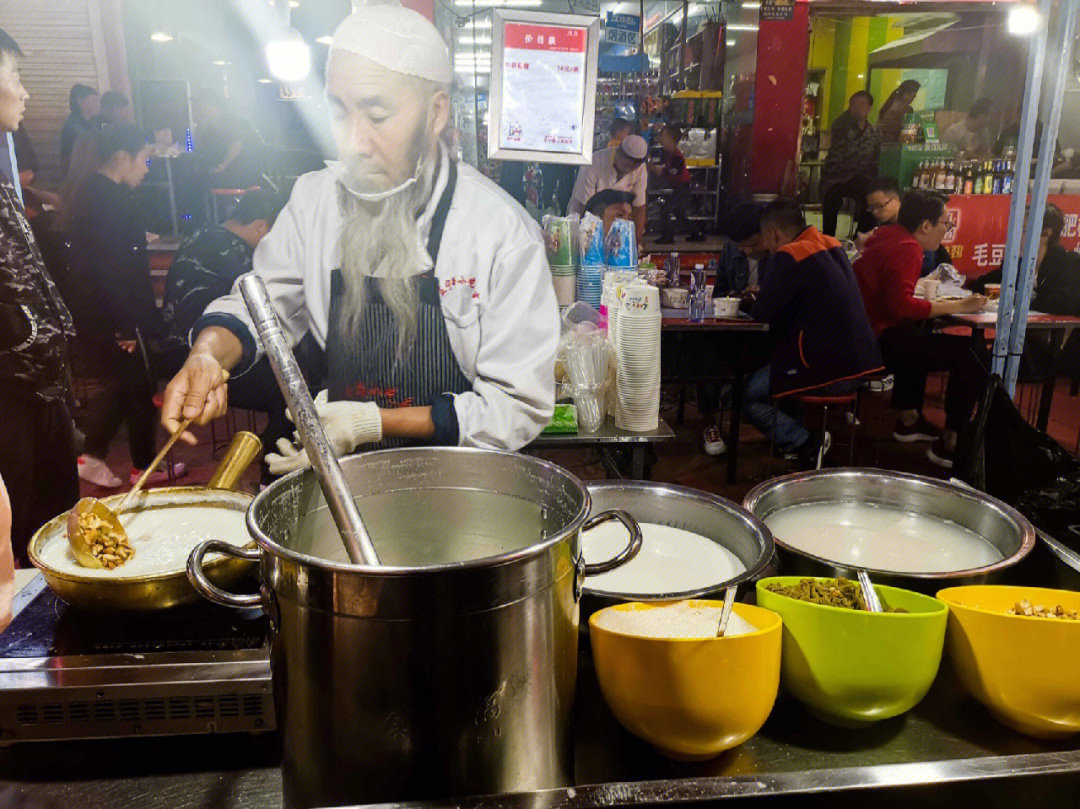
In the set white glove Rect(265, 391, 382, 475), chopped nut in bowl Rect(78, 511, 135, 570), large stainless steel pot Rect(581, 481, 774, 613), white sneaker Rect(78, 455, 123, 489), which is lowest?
white sneaker Rect(78, 455, 123, 489)

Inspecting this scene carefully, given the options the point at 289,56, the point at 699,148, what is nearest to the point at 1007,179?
the point at 699,148

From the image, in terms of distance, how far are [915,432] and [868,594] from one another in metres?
4.72

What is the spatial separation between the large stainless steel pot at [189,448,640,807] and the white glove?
4.25ft

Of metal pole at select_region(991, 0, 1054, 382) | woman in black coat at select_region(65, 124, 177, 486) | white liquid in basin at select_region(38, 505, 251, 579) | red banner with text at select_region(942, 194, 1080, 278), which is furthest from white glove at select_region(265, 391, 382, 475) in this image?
red banner with text at select_region(942, 194, 1080, 278)

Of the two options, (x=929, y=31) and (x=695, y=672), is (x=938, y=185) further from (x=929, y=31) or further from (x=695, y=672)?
(x=695, y=672)

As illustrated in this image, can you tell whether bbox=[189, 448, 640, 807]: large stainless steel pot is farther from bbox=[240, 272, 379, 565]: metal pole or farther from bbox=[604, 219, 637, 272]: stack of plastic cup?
bbox=[604, 219, 637, 272]: stack of plastic cup

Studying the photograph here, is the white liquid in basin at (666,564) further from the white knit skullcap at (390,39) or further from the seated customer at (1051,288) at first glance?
the seated customer at (1051,288)

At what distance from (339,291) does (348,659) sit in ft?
5.12

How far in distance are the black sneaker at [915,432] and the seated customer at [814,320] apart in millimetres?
1160

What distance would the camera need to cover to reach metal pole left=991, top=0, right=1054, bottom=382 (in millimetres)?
2129

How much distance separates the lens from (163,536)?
123 cm

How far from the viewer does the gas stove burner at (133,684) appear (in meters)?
0.86

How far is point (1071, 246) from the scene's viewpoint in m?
5.52

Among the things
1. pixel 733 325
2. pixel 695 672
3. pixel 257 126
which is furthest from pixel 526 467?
pixel 733 325
